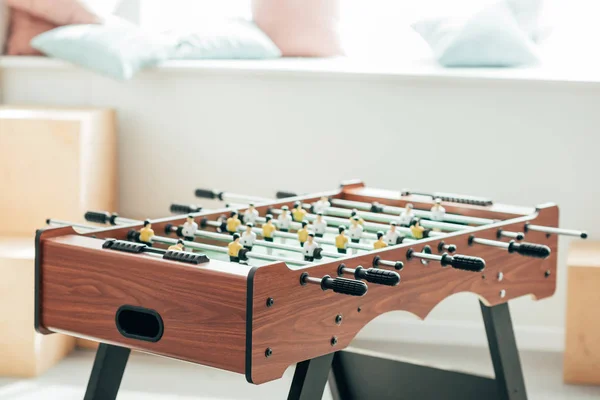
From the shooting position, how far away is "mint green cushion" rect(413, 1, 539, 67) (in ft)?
12.7

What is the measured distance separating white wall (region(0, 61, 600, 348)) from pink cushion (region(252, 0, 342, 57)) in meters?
0.58

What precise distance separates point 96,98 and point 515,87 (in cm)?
164

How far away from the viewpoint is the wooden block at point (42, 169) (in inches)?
139

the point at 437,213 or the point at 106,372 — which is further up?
Result: the point at 437,213

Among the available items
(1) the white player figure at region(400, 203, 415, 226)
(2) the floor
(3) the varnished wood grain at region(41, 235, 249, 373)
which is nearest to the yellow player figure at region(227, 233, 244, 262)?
(3) the varnished wood grain at region(41, 235, 249, 373)

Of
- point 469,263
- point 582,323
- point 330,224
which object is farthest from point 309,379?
point 582,323

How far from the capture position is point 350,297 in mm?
1960

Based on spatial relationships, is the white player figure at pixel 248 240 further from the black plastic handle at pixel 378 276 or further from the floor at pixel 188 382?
the floor at pixel 188 382

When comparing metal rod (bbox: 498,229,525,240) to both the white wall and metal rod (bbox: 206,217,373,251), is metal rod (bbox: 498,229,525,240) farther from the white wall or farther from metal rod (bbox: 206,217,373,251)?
the white wall

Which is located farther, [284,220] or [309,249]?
[284,220]

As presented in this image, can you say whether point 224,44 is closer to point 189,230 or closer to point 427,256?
point 189,230

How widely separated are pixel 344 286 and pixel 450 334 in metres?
2.03

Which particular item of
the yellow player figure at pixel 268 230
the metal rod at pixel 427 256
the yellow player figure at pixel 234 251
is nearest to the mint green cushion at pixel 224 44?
the yellow player figure at pixel 268 230

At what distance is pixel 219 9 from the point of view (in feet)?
15.0
